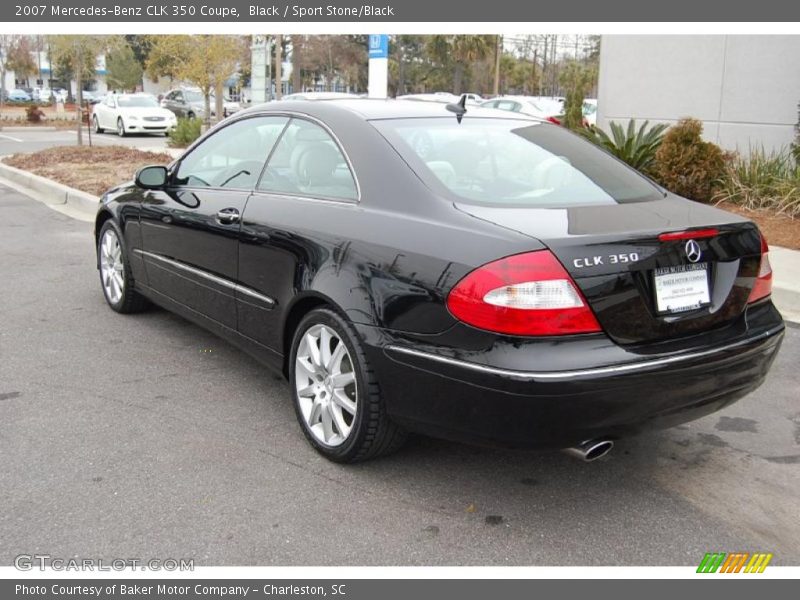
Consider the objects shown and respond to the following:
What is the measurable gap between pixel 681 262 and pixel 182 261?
292 centimetres

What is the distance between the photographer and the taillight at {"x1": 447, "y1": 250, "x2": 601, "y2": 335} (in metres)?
2.88

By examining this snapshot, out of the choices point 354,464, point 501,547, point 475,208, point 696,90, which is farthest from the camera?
point 696,90

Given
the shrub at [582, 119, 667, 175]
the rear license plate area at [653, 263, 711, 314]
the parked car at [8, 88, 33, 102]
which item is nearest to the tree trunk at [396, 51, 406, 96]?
the parked car at [8, 88, 33, 102]

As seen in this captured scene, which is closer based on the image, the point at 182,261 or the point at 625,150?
the point at 182,261

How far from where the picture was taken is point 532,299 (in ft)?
9.45

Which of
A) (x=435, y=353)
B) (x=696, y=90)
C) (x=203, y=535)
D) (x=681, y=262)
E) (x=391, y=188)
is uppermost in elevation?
(x=696, y=90)

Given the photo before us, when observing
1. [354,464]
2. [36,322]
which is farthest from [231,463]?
[36,322]

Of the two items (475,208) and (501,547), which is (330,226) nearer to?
(475,208)

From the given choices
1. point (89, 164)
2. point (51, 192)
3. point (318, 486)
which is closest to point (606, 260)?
point (318, 486)

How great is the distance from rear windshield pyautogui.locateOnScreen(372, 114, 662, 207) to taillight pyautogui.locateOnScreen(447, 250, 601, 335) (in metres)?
0.56

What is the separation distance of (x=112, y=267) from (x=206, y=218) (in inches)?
73.5

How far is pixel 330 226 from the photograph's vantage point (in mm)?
3625

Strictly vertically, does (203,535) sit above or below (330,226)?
below

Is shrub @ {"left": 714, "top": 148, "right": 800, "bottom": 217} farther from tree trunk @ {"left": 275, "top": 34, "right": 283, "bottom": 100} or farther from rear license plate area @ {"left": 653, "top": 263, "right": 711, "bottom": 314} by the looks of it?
tree trunk @ {"left": 275, "top": 34, "right": 283, "bottom": 100}
